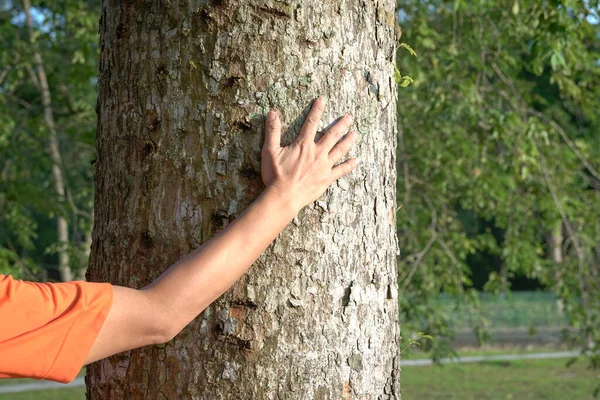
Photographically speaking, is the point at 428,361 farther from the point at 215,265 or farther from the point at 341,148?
the point at 215,265

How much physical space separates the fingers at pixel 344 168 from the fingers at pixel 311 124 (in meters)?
0.09

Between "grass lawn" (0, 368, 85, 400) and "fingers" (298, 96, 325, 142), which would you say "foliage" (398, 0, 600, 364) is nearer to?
"fingers" (298, 96, 325, 142)

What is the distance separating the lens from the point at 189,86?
1.96 meters

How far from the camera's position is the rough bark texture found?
6.19ft

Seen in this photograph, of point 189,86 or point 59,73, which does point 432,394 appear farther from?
point 189,86

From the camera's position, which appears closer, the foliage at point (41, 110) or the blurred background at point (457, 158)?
the blurred background at point (457, 158)

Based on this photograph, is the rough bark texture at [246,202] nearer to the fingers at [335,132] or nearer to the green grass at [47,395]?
the fingers at [335,132]

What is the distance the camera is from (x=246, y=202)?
1.92 metres

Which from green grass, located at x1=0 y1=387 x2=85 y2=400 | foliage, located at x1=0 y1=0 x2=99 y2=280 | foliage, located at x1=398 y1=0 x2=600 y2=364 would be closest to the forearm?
foliage, located at x1=398 y1=0 x2=600 y2=364

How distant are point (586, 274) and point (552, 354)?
12369 millimetres

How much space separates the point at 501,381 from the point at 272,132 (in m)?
13.8

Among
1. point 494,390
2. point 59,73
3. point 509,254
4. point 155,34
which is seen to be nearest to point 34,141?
point 59,73

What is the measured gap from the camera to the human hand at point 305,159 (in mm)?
1888

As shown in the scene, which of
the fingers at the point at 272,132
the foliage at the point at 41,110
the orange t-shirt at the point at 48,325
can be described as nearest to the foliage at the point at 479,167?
the foliage at the point at 41,110
